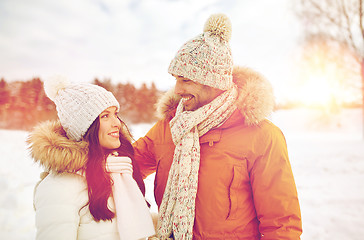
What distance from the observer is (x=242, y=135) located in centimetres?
166

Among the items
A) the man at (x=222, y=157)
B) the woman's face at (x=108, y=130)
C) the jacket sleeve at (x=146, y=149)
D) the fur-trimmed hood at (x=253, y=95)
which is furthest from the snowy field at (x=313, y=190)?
the fur-trimmed hood at (x=253, y=95)

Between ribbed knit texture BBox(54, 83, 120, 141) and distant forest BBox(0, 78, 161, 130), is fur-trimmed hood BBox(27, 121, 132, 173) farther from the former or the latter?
distant forest BBox(0, 78, 161, 130)

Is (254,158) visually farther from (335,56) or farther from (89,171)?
(335,56)

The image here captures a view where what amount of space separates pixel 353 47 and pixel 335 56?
68cm

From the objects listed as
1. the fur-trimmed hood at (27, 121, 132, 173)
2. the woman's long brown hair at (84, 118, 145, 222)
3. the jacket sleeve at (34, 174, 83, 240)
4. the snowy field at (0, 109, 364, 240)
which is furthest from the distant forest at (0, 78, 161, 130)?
the jacket sleeve at (34, 174, 83, 240)

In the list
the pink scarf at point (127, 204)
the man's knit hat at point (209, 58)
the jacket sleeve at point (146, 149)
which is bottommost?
the pink scarf at point (127, 204)

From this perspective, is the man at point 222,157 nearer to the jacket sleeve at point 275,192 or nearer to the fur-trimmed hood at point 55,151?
the jacket sleeve at point 275,192

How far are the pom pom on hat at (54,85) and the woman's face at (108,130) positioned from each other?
375 mm

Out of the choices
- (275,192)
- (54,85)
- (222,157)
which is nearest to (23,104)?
(54,85)

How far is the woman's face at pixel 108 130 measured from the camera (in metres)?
1.69

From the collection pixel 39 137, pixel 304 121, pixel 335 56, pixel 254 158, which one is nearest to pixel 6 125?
pixel 39 137

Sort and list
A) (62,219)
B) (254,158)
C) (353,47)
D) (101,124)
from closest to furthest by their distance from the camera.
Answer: (62,219) < (254,158) < (101,124) < (353,47)

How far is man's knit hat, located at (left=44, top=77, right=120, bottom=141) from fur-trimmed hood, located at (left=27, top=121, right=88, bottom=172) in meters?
0.11

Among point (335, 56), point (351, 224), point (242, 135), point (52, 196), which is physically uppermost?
point (335, 56)
